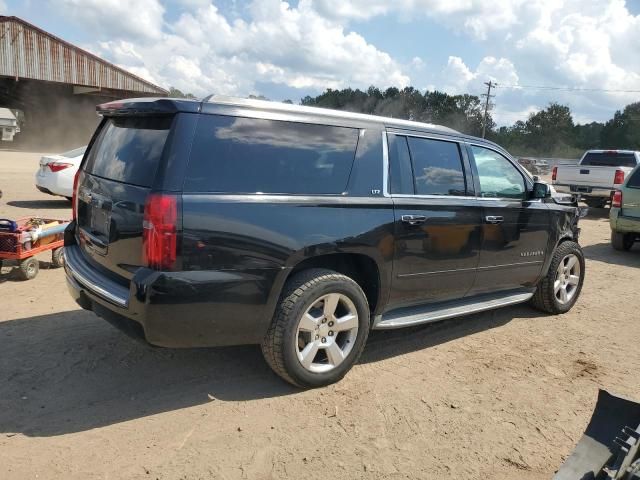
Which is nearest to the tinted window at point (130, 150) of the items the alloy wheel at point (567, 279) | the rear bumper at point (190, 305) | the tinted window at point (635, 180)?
the rear bumper at point (190, 305)

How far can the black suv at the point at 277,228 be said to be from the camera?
3.07 metres

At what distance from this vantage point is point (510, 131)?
90312 mm

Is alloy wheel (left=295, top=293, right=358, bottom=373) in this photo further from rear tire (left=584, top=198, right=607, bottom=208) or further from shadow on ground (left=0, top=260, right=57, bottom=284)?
rear tire (left=584, top=198, right=607, bottom=208)

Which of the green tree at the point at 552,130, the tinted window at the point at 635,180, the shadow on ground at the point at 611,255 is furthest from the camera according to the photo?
the green tree at the point at 552,130

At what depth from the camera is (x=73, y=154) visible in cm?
1153

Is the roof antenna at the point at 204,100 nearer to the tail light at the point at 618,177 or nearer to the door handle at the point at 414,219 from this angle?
the door handle at the point at 414,219

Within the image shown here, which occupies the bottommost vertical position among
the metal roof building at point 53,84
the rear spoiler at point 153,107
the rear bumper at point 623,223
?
the rear bumper at point 623,223

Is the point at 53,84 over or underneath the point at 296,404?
over

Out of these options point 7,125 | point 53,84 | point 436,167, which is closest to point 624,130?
point 53,84

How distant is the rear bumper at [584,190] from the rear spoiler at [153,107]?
46.6 ft

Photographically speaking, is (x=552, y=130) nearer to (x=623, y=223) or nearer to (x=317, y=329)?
(x=623, y=223)

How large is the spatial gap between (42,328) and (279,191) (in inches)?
104

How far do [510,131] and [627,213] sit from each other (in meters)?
86.9

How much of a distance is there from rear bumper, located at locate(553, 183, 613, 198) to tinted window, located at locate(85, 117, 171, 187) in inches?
558
